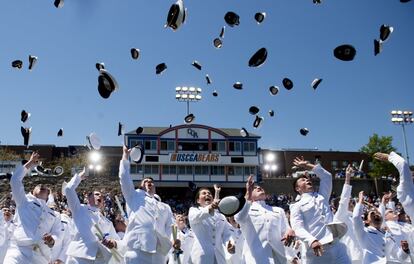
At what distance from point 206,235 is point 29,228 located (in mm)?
3225

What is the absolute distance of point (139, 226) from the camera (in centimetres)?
714

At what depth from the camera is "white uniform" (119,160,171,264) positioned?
702cm

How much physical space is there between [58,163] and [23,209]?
205 ft

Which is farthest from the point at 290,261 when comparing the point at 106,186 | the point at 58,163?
the point at 58,163

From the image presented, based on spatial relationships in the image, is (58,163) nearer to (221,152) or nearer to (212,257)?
(221,152)

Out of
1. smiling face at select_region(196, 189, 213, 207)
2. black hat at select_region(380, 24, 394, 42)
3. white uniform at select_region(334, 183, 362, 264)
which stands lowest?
white uniform at select_region(334, 183, 362, 264)

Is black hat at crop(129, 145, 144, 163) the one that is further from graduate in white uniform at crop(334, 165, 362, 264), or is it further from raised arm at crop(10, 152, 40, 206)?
graduate in white uniform at crop(334, 165, 362, 264)

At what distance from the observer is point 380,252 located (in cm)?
821

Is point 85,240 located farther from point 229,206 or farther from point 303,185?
point 303,185

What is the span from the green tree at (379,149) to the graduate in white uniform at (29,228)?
66845mm

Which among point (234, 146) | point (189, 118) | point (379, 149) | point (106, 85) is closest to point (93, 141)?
point (106, 85)

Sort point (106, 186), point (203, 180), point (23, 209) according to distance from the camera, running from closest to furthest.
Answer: point (23, 209), point (106, 186), point (203, 180)

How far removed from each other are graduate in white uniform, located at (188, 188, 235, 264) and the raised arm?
306cm

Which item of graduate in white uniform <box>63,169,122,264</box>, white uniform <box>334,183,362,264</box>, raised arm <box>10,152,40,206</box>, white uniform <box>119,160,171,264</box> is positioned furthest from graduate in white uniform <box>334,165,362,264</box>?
raised arm <box>10,152,40,206</box>
